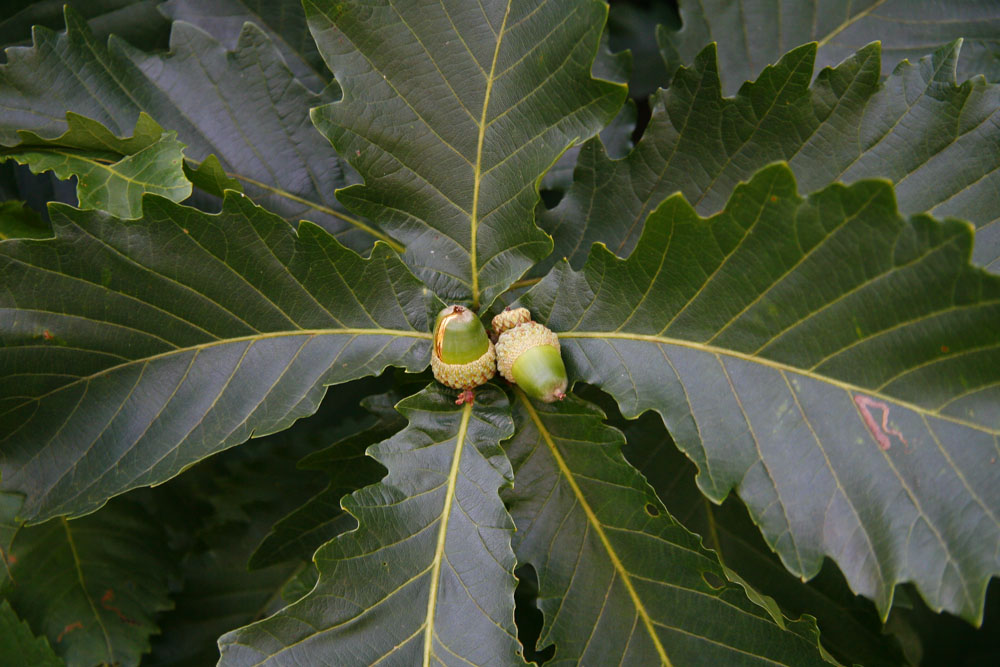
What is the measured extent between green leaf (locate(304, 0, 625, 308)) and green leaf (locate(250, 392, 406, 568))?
293mm

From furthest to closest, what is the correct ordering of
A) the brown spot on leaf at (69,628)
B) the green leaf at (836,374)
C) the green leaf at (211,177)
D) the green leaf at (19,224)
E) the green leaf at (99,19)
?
the green leaf at (99,19) < the brown spot on leaf at (69,628) < the green leaf at (19,224) < the green leaf at (211,177) < the green leaf at (836,374)

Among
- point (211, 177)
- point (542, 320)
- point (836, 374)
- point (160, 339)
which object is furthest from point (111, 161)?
point (836, 374)

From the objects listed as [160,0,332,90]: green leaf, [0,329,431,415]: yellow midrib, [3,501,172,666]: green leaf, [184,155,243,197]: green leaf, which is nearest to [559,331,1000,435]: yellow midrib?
Result: [0,329,431,415]: yellow midrib

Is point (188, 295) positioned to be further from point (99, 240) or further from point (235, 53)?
point (235, 53)

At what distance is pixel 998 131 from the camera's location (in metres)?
0.98

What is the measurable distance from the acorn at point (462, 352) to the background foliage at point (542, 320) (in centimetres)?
3

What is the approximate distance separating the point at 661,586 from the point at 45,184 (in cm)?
125

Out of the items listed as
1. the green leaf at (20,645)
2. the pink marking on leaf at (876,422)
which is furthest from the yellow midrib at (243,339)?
the pink marking on leaf at (876,422)

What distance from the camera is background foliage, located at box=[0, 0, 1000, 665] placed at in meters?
0.82

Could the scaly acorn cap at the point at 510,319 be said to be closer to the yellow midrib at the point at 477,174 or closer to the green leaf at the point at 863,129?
the yellow midrib at the point at 477,174

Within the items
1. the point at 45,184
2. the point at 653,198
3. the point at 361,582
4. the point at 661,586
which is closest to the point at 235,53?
the point at 45,184

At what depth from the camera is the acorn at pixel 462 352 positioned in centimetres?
98

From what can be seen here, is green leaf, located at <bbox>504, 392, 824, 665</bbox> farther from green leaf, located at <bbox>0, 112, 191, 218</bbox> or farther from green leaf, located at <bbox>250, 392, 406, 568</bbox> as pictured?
green leaf, located at <bbox>0, 112, 191, 218</bbox>

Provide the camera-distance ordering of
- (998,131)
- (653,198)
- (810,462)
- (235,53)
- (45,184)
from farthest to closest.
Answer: (45,184) < (235,53) < (653,198) < (998,131) < (810,462)
